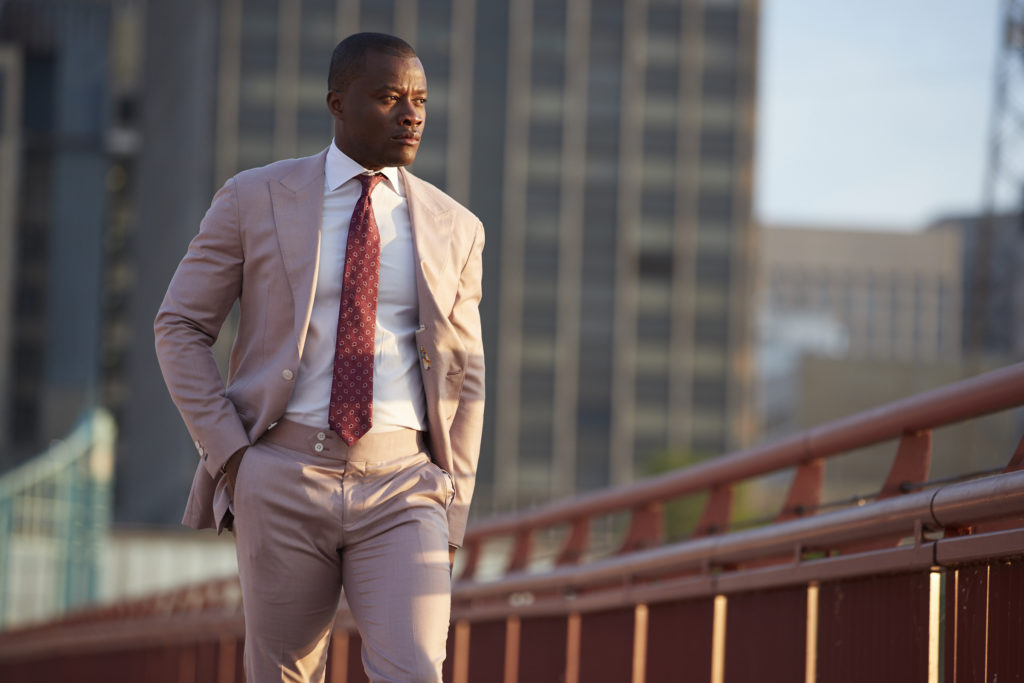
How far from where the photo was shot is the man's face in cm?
425

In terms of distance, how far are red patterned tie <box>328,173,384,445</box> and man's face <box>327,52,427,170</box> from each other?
0.55 ft

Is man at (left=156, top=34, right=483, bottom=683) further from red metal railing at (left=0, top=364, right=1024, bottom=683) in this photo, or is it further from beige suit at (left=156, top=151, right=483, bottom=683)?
red metal railing at (left=0, top=364, right=1024, bottom=683)

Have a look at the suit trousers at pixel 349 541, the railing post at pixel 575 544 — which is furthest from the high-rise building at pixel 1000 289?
the suit trousers at pixel 349 541

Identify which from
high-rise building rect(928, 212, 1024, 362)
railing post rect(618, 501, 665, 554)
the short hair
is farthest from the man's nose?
high-rise building rect(928, 212, 1024, 362)

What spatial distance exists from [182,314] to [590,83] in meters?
87.6

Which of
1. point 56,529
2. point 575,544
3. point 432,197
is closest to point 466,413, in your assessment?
point 432,197

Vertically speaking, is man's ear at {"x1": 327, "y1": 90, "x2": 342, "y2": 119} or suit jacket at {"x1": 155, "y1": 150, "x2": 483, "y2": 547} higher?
man's ear at {"x1": 327, "y1": 90, "x2": 342, "y2": 119}

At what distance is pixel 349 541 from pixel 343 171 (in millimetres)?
924

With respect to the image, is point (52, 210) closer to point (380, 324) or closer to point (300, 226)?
point (300, 226)

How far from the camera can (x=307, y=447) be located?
414 centimetres

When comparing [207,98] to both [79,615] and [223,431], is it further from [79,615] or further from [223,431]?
[223,431]

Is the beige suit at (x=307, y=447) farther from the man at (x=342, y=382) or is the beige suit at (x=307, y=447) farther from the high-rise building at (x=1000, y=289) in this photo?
the high-rise building at (x=1000, y=289)

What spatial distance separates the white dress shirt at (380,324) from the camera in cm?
419

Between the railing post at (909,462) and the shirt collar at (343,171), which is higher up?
the shirt collar at (343,171)
